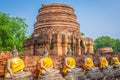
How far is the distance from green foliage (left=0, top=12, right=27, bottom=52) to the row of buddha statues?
1074 centimetres

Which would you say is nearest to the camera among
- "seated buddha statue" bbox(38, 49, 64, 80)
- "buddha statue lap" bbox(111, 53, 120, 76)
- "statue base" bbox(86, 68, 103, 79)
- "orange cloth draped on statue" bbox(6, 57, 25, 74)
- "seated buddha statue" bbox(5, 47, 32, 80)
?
"seated buddha statue" bbox(5, 47, 32, 80)

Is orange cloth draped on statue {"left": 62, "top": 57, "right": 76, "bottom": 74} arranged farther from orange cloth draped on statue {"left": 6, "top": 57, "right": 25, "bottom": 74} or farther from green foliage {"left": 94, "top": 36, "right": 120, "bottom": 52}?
green foliage {"left": 94, "top": 36, "right": 120, "bottom": 52}

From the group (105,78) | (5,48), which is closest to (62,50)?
(5,48)

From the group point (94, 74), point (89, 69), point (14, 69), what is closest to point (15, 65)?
point (14, 69)

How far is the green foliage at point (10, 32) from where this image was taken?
62.9 feet

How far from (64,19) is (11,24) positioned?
470cm

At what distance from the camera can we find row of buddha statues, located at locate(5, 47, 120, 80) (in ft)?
18.4

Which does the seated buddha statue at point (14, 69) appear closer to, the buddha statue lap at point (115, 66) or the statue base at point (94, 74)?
the statue base at point (94, 74)

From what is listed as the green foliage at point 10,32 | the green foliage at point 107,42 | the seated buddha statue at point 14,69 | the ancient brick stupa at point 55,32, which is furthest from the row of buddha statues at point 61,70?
the green foliage at point 107,42

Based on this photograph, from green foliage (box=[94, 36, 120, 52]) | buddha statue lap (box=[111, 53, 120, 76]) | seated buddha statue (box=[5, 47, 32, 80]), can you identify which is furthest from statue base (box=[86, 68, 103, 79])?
green foliage (box=[94, 36, 120, 52])

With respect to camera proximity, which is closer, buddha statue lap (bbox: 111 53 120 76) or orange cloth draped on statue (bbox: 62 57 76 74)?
orange cloth draped on statue (bbox: 62 57 76 74)

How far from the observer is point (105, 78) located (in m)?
9.80

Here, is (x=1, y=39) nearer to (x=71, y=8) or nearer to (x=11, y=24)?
(x=11, y=24)

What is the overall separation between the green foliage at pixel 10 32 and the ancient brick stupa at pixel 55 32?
122 cm
